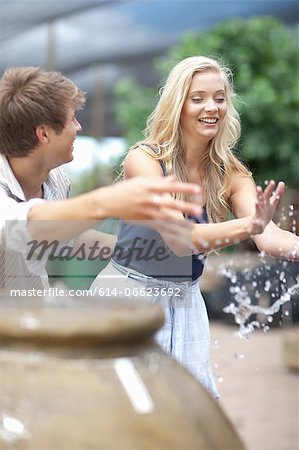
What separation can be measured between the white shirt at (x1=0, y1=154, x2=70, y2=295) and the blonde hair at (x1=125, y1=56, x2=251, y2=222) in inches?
13.3

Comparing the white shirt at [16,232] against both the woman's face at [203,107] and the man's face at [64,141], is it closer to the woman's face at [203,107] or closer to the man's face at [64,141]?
the man's face at [64,141]

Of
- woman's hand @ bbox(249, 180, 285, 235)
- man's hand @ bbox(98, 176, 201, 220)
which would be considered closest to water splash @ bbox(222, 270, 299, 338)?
woman's hand @ bbox(249, 180, 285, 235)

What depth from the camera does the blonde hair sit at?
2.52 m

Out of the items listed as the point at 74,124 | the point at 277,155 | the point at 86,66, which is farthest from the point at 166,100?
the point at 86,66

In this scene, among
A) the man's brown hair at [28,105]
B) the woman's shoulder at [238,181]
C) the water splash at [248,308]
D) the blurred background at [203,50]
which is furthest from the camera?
the blurred background at [203,50]

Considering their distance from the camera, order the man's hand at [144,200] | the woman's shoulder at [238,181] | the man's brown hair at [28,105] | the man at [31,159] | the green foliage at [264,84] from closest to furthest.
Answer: the man's hand at [144,200]
the man at [31,159]
the man's brown hair at [28,105]
the woman's shoulder at [238,181]
the green foliage at [264,84]

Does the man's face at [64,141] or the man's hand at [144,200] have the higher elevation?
the man's hand at [144,200]

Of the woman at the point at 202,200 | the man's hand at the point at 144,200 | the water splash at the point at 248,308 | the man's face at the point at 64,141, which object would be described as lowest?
the water splash at the point at 248,308

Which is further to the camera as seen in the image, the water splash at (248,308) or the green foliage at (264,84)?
the green foliage at (264,84)

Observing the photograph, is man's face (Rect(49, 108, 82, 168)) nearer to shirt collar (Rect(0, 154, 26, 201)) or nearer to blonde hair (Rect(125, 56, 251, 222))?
shirt collar (Rect(0, 154, 26, 201))

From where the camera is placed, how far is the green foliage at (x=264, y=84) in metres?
8.52

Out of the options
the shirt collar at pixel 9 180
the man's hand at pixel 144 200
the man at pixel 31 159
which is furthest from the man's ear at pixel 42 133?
the man's hand at pixel 144 200

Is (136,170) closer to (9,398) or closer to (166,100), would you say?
(166,100)

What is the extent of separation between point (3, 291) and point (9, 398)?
0.87 metres
